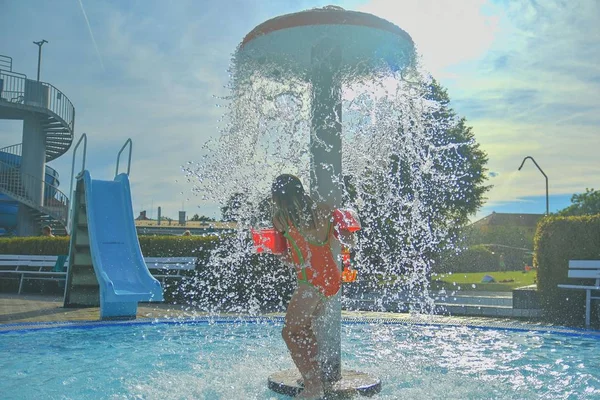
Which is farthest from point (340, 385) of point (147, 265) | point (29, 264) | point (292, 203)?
point (29, 264)

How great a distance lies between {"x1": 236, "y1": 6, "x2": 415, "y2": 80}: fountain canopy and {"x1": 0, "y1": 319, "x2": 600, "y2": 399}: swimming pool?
2.55m

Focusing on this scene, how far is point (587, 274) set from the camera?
8.98 meters

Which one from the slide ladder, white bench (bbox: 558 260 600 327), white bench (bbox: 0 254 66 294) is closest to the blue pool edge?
the slide ladder

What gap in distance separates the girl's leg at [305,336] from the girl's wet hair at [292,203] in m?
0.44

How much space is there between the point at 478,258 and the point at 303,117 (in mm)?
36756

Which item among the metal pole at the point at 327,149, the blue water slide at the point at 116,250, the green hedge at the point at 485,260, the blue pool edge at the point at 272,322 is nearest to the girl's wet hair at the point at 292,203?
the metal pole at the point at 327,149

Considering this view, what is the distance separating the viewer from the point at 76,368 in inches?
216

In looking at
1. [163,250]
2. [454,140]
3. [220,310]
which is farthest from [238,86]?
[454,140]

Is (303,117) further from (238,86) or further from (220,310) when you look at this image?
(220,310)

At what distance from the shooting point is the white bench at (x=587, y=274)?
888 centimetres

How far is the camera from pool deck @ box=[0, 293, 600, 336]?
328 inches

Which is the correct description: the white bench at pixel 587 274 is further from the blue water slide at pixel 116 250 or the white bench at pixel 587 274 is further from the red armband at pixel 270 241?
the blue water slide at pixel 116 250

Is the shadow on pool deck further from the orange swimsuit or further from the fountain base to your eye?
the orange swimsuit

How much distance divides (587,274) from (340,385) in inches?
242
